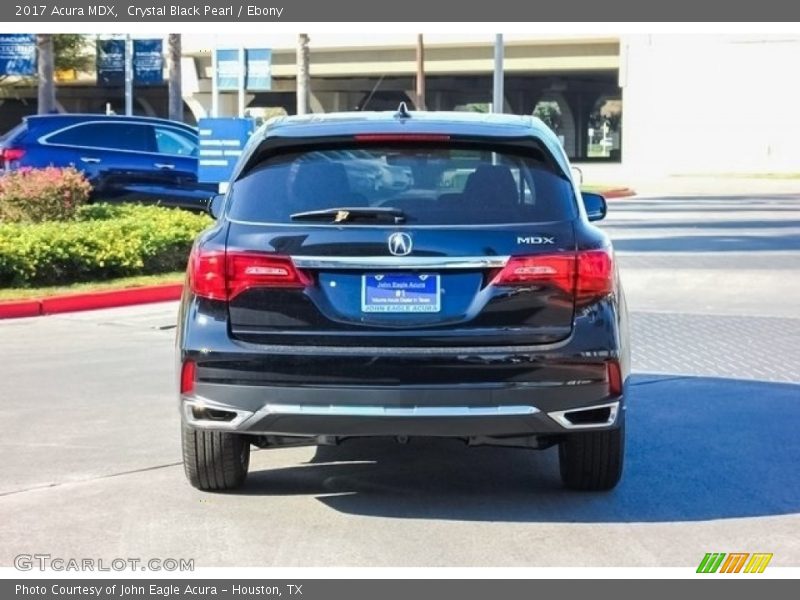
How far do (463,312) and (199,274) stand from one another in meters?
1.17

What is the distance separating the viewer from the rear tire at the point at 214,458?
19.5 ft

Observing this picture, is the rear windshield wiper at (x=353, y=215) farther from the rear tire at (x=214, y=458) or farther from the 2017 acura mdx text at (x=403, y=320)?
the rear tire at (x=214, y=458)

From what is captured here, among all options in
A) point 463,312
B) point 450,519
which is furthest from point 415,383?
point 450,519

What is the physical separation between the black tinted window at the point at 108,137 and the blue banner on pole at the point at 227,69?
8601 millimetres

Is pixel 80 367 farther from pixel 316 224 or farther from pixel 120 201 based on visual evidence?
pixel 120 201

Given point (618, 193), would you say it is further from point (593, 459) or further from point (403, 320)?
point (403, 320)

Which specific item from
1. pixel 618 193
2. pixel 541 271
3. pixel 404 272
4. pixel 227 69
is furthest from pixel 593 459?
pixel 618 193

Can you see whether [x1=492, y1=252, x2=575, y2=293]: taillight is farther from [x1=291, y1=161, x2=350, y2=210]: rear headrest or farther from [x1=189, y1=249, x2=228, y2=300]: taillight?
[x1=189, y1=249, x2=228, y2=300]: taillight

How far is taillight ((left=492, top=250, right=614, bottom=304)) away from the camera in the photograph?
5.46 m

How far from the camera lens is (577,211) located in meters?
5.78

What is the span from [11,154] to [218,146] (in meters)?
3.19

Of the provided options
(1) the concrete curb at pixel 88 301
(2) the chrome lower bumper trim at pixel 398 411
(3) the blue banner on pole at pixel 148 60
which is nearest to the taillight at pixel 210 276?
(2) the chrome lower bumper trim at pixel 398 411

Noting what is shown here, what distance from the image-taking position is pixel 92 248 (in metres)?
14.1
